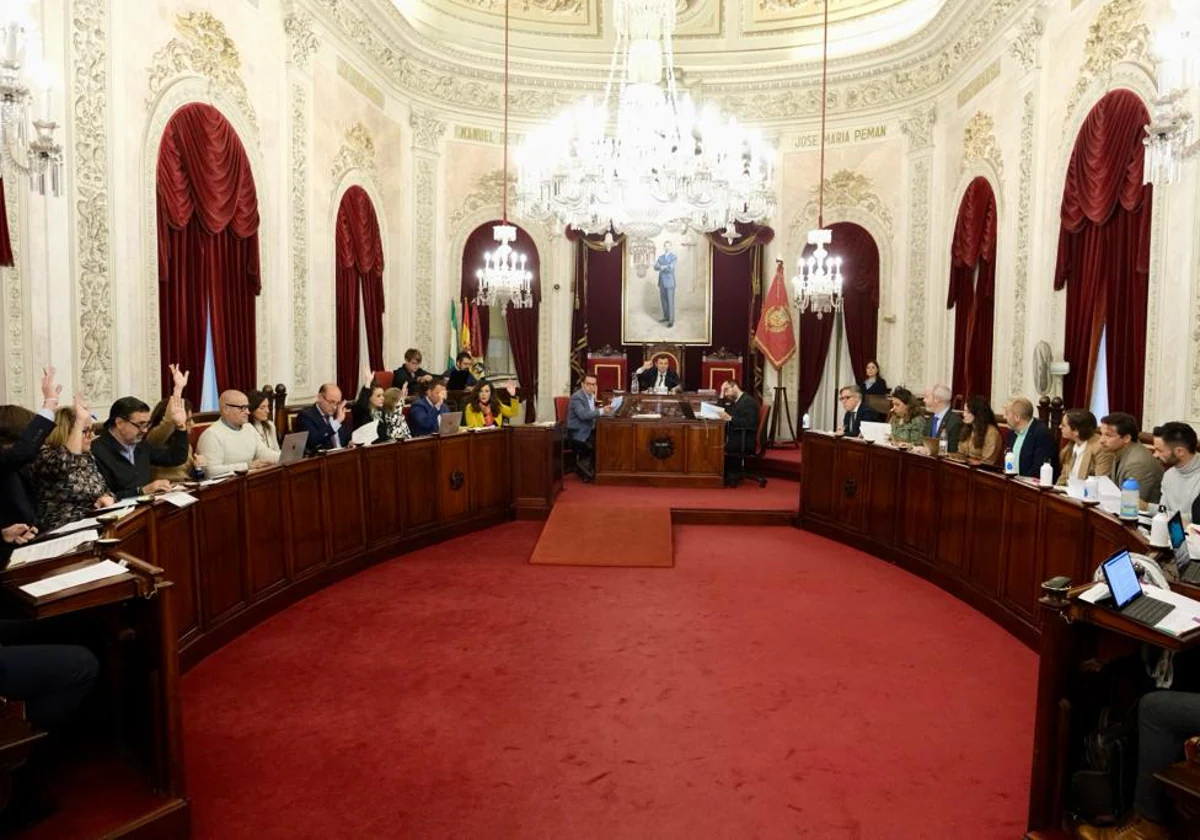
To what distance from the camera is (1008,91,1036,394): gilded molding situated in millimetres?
8547

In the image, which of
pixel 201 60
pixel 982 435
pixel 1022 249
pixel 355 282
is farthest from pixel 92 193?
pixel 1022 249

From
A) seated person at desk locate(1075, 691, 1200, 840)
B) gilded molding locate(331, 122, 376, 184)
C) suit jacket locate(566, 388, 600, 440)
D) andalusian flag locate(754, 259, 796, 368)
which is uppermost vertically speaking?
gilded molding locate(331, 122, 376, 184)

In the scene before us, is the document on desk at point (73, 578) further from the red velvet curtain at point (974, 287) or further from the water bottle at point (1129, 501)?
the red velvet curtain at point (974, 287)

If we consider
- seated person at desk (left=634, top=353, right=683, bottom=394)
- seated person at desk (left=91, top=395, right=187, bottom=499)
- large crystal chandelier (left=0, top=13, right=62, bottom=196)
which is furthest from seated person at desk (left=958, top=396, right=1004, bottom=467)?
large crystal chandelier (left=0, top=13, right=62, bottom=196)

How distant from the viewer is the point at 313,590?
20.2 ft

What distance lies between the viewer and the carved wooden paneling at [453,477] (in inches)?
309

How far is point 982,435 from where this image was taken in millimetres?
6770

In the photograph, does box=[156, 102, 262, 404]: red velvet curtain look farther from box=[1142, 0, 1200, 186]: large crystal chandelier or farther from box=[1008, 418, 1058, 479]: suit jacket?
box=[1142, 0, 1200, 186]: large crystal chandelier

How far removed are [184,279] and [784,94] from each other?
366 inches

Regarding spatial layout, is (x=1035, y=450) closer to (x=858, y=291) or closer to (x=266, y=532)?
(x=266, y=532)

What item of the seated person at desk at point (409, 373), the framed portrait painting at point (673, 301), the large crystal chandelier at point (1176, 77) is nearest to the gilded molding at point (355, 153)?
the seated person at desk at point (409, 373)

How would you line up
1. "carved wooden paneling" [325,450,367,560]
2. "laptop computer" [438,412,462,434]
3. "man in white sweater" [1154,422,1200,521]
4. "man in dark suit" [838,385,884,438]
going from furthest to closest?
"man in dark suit" [838,385,884,438] → "laptop computer" [438,412,462,434] → "carved wooden paneling" [325,450,367,560] → "man in white sweater" [1154,422,1200,521]

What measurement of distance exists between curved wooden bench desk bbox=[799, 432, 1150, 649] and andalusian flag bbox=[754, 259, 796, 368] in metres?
4.35

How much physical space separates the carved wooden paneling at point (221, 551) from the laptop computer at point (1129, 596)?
171 inches
